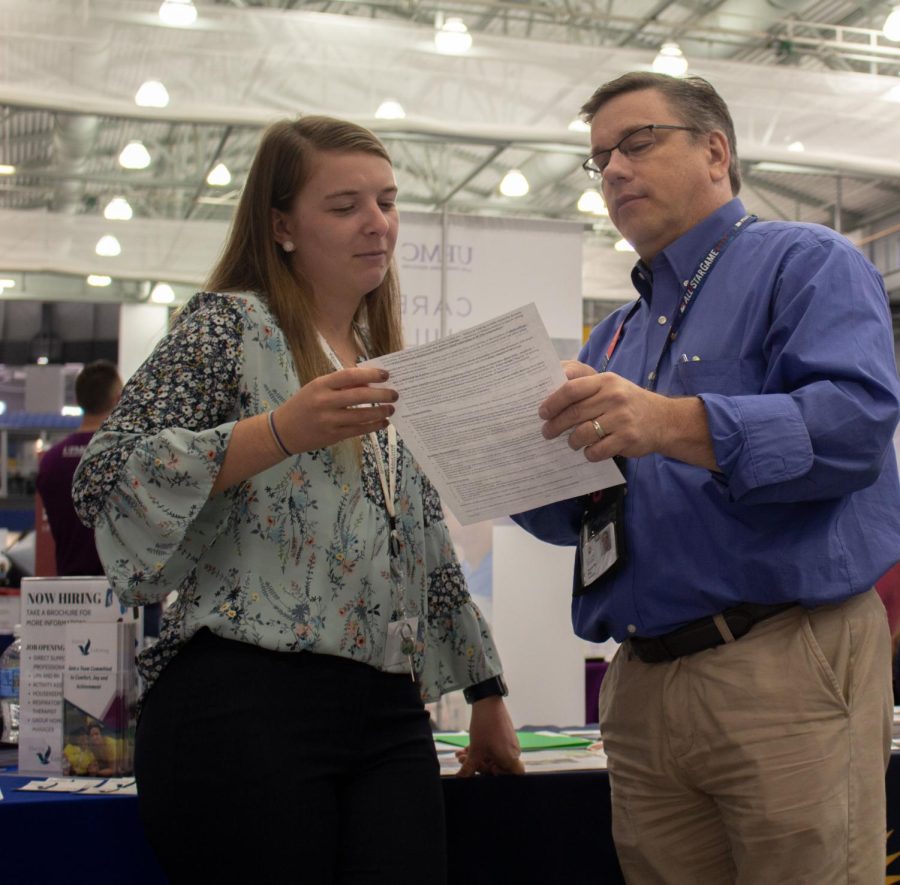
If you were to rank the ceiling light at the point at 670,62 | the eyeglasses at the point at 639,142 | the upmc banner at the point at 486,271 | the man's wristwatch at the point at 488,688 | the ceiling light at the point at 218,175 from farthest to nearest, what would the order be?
the ceiling light at the point at 218,175, the ceiling light at the point at 670,62, the upmc banner at the point at 486,271, the man's wristwatch at the point at 488,688, the eyeglasses at the point at 639,142

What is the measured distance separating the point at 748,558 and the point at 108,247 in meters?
9.13

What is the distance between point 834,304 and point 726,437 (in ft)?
0.77

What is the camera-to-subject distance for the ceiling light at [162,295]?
1258 centimetres

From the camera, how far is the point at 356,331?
1.70 m

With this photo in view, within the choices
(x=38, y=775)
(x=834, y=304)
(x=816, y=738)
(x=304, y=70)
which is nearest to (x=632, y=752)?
(x=816, y=738)

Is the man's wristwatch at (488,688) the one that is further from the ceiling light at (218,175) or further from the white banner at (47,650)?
the ceiling light at (218,175)

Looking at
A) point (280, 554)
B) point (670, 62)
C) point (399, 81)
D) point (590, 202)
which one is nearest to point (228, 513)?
point (280, 554)

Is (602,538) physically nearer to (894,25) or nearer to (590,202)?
(894,25)

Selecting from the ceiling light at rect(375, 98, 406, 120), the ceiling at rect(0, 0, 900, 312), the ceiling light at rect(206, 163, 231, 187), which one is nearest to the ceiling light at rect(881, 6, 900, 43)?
the ceiling at rect(0, 0, 900, 312)

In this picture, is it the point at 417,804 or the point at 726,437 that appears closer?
the point at 726,437

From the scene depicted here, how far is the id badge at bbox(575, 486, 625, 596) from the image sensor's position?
1468 millimetres

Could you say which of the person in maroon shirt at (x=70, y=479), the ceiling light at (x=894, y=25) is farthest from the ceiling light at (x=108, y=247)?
the ceiling light at (x=894, y=25)

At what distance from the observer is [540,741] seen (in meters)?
2.13

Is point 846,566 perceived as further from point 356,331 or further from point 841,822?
point 356,331
